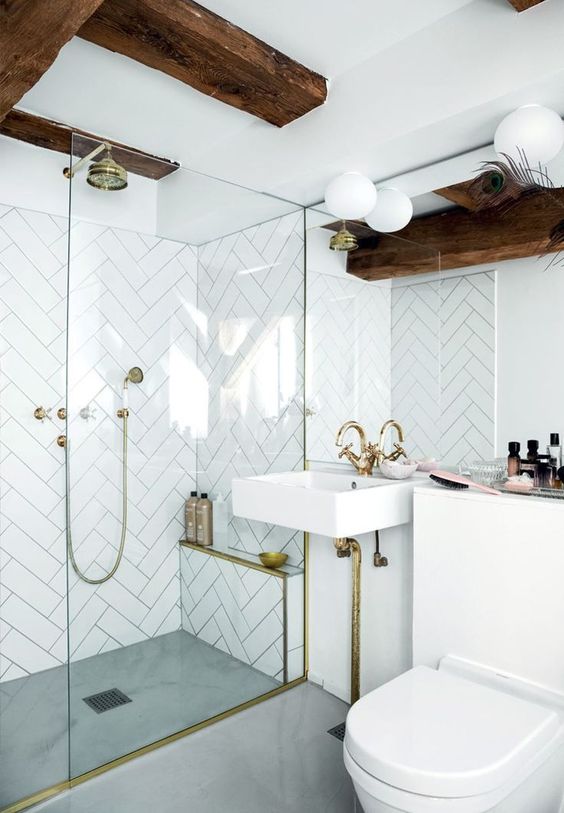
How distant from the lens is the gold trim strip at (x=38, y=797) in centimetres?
192

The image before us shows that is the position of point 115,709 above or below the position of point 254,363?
below

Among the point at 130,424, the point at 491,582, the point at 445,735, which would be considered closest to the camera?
the point at 445,735

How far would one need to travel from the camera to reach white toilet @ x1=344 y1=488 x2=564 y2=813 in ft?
4.41

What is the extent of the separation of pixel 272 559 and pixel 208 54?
2079 millimetres

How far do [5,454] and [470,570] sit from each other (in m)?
2.12

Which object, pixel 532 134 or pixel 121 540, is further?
pixel 121 540

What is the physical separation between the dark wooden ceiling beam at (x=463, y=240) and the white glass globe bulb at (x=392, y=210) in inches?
2.8

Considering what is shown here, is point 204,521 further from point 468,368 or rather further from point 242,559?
point 468,368

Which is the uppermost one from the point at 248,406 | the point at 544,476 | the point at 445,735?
the point at 248,406

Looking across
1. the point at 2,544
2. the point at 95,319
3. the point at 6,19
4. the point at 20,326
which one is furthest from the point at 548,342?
the point at 2,544

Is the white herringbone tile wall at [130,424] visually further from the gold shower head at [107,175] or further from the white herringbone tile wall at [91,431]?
the gold shower head at [107,175]

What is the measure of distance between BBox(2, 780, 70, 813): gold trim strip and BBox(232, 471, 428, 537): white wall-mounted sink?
112 cm

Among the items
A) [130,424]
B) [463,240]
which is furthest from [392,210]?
[130,424]

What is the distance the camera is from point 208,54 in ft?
6.69
